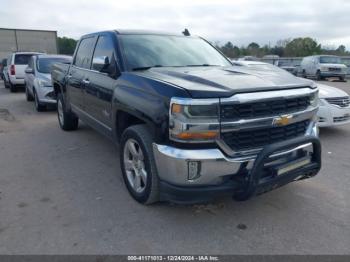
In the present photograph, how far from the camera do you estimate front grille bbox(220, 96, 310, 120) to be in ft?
9.73

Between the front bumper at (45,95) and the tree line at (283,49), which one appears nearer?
the front bumper at (45,95)

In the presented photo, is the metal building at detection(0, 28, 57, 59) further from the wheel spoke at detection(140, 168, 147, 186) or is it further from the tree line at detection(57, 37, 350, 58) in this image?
the wheel spoke at detection(140, 168, 147, 186)

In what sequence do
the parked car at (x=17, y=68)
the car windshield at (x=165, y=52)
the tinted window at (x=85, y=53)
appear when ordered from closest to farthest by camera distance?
the car windshield at (x=165, y=52)
the tinted window at (x=85, y=53)
the parked car at (x=17, y=68)

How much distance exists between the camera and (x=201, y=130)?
2.92 meters

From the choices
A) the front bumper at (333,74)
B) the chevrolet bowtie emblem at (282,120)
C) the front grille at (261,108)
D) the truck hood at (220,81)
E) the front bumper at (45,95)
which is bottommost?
the front bumper at (333,74)

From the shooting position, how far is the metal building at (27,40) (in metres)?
29.3

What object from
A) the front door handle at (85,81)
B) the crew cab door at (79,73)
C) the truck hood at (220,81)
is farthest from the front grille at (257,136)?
the crew cab door at (79,73)

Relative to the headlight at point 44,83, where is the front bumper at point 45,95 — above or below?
below

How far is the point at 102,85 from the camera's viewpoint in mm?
4504

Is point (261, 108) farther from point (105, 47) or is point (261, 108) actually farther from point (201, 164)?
point (105, 47)

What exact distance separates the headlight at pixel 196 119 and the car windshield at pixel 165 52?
1387mm

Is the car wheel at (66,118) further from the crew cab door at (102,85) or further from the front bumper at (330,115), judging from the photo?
the front bumper at (330,115)

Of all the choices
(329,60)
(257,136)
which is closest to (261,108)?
(257,136)

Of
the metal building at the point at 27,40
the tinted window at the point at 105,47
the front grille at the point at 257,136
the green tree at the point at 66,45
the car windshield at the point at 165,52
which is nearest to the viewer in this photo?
the front grille at the point at 257,136
